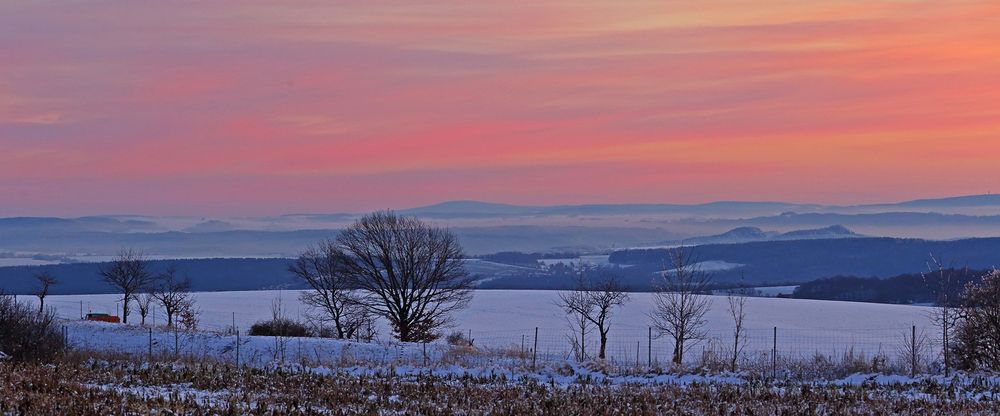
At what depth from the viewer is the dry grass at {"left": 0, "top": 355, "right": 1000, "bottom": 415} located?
18.8 meters

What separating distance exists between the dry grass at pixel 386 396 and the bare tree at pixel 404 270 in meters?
47.9

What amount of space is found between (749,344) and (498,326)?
31.2 meters

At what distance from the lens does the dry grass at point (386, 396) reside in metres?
18.8

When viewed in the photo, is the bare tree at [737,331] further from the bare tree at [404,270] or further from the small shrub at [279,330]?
the small shrub at [279,330]

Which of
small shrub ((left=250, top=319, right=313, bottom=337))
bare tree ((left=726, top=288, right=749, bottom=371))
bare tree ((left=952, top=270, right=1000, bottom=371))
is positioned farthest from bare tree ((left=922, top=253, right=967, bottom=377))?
small shrub ((left=250, top=319, right=313, bottom=337))

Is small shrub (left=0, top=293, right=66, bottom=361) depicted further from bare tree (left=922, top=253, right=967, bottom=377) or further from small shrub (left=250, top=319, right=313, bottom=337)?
small shrub (left=250, top=319, right=313, bottom=337)

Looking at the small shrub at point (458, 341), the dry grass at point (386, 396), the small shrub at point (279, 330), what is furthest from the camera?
the small shrub at point (279, 330)

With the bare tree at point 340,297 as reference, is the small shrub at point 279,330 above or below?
below

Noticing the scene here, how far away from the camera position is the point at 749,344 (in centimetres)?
8812

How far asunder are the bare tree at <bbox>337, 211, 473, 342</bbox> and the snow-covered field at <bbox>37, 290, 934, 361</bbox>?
16.9 feet

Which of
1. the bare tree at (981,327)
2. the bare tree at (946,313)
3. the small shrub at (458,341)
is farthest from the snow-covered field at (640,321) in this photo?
→ the bare tree at (981,327)

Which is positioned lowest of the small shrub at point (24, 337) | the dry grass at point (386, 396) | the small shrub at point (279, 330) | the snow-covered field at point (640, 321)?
the snow-covered field at point (640, 321)

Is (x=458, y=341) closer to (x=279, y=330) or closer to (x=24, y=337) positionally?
(x=279, y=330)

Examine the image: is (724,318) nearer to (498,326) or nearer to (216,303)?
(498,326)
